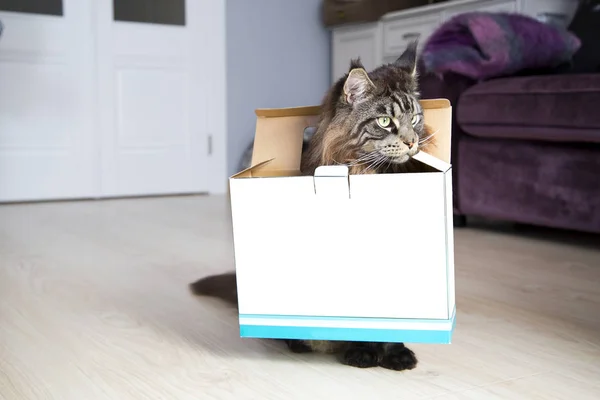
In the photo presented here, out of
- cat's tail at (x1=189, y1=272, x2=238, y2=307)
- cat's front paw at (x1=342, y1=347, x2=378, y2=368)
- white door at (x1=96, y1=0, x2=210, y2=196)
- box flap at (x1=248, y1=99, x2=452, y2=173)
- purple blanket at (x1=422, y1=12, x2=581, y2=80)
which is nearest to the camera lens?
cat's front paw at (x1=342, y1=347, x2=378, y2=368)

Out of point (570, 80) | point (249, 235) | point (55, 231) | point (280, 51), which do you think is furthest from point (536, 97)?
point (280, 51)

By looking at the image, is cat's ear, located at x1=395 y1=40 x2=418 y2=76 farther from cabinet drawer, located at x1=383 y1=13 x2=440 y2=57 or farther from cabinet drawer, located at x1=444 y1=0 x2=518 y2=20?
cabinet drawer, located at x1=383 y1=13 x2=440 y2=57

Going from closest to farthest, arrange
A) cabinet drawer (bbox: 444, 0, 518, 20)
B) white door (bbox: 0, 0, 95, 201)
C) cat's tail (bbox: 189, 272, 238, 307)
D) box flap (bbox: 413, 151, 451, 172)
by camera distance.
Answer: box flap (bbox: 413, 151, 451, 172) < cat's tail (bbox: 189, 272, 238, 307) < cabinet drawer (bbox: 444, 0, 518, 20) < white door (bbox: 0, 0, 95, 201)

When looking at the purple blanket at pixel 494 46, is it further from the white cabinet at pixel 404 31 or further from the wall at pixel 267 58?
the wall at pixel 267 58

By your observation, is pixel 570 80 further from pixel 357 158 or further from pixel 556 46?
pixel 357 158

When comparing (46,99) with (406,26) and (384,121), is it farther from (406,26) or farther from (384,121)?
(384,121)

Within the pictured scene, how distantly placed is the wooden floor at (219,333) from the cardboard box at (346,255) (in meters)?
0.09

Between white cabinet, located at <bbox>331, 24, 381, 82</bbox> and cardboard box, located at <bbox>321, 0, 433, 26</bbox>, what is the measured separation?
0.24 ft

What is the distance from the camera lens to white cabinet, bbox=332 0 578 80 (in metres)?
3.18

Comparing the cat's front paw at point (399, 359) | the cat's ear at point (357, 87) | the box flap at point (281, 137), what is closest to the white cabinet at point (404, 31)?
the box flap at point (281, 137)

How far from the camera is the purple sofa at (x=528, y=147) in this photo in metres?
2.13

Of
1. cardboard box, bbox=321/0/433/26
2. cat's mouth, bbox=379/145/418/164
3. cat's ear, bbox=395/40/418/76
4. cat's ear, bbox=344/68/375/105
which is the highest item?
cardboard box, bbox=321/0/433/26

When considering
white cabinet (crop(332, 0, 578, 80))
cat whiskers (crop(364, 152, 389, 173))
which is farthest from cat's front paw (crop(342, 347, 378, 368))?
white cabinet (crop(332, 0, 578, 80))

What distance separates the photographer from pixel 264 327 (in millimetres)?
1166
